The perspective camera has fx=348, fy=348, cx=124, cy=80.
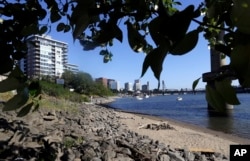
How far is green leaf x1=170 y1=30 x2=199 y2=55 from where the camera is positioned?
0.65m

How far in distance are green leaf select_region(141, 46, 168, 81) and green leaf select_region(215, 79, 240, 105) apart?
0.14 meters

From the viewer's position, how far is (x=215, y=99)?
0.71 m

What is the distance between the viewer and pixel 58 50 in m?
1.81

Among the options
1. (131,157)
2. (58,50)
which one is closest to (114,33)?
(58,50)

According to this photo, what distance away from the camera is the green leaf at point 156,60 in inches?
26.2

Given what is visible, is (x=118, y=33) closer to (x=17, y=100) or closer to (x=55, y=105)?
(x=17, y=100)

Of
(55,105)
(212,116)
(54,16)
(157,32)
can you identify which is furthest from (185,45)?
(212,116)

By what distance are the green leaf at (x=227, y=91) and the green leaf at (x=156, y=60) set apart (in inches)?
5.3

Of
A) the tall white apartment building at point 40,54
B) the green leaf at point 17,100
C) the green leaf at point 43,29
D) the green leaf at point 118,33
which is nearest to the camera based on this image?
the green leaf at point 118,33

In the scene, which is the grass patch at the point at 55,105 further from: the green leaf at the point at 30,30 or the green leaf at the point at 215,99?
the green leaf at the point at 215,99

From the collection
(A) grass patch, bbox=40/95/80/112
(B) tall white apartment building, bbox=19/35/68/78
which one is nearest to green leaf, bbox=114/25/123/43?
(B) tall white apartment building, bbox=19/35/68/78

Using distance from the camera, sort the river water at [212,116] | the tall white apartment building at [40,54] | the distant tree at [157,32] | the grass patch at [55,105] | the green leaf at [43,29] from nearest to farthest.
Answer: the distant tree at [157,32]
the green leaf at [43,29]
the tall white apartment building at [40,54]
the grass patch at [55,105]
the river water at [212,116]

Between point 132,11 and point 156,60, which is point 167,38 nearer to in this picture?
point 156,60

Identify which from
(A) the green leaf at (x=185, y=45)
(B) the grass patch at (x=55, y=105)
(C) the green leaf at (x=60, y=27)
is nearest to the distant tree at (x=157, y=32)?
(A) the green leaf at (x=185, y=45)
